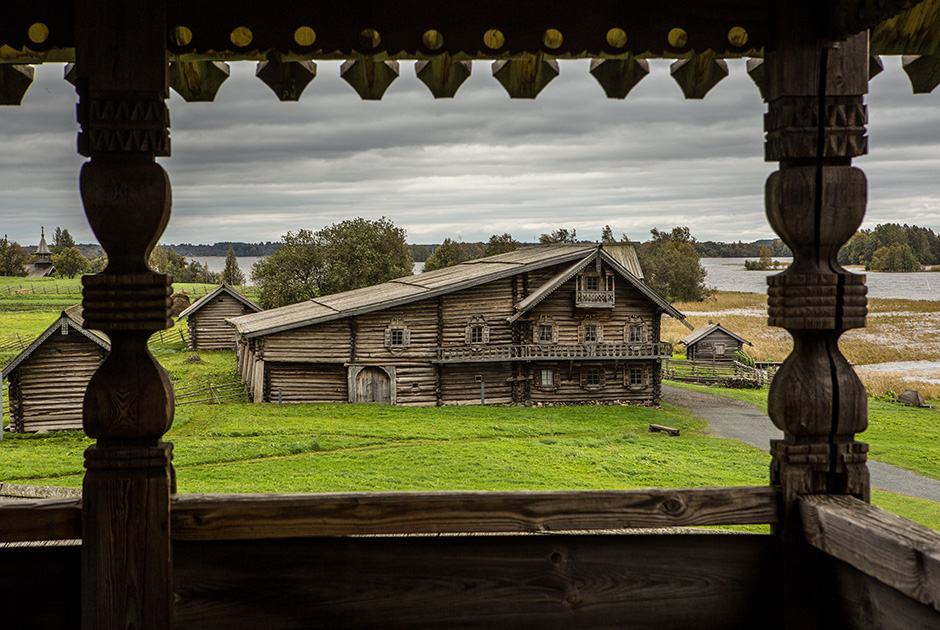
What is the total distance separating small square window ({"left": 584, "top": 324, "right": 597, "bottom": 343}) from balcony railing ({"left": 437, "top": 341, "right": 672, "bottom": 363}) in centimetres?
44

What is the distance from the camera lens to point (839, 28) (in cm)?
284

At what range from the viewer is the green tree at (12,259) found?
66.7 meters

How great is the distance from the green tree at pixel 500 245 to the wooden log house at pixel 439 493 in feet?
179

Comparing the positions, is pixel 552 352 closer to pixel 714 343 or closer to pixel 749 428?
pixel 749 428

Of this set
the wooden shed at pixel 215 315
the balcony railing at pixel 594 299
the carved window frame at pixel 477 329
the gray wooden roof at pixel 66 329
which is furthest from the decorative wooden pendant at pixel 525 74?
the wooden shed at pixel 215 315

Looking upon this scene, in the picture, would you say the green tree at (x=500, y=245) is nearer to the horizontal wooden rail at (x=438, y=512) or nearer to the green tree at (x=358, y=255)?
the green tree at (x=358, y=255)

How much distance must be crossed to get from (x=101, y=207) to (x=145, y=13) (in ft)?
2.57

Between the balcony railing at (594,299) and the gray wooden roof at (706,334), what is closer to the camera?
the balcony railing at (594,299)

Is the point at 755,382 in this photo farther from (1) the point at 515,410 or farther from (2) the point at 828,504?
(2) the point at 828,504

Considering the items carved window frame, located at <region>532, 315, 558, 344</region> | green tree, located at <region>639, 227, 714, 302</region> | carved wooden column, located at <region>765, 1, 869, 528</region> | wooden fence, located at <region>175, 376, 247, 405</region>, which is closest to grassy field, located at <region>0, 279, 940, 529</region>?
wooden fence, located at <region>175, 376, 247, 405</region>

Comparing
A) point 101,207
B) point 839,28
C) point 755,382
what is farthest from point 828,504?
point 755,382

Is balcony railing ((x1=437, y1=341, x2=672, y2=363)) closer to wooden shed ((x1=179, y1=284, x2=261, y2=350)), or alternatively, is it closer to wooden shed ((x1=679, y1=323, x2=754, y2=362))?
wooden shed ((x1=679, y1=323, x2=754, y2=362))

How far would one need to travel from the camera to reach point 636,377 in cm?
3266

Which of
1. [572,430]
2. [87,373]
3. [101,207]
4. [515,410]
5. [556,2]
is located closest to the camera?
[101,207]
